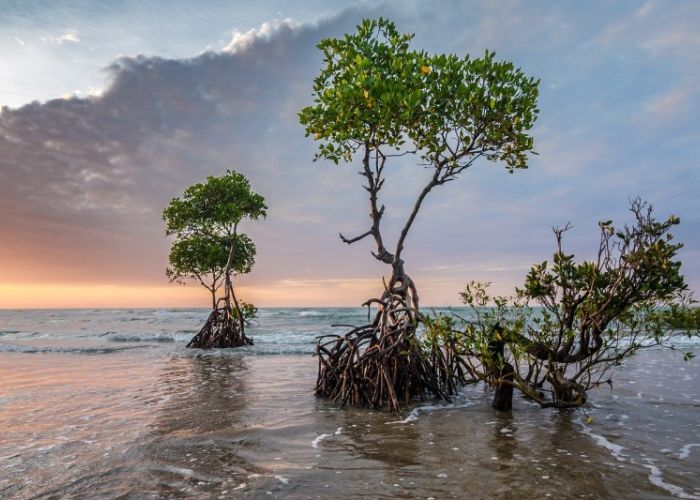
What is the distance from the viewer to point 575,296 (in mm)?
8836

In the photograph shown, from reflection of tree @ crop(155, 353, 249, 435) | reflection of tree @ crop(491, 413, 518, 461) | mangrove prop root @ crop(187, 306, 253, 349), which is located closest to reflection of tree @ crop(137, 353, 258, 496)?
reflection of tree @ crop(155, 353, 249, 435)

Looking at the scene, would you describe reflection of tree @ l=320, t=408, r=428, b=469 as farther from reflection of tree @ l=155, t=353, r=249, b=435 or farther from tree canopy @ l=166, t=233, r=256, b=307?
tree canopy @ l=166, t=233, r=256, b=307

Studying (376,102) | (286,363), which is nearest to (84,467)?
(376,102)

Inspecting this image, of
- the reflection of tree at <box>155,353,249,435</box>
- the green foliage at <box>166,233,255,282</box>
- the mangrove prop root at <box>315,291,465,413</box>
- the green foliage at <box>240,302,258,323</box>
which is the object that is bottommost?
the reflection of tree at <box>155,353,249,435</box>

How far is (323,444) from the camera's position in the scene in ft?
24.2

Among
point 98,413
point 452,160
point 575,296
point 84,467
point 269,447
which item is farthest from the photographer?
point 452,160

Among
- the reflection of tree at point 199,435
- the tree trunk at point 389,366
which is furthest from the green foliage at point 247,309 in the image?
the tree trunk at point 389,366

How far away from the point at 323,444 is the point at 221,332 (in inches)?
719

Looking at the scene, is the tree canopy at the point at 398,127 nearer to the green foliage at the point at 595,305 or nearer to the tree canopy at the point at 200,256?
the green foliage at the point at 595,305

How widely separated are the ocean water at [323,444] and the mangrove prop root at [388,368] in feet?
1.57

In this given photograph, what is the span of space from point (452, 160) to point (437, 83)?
5.68 feet

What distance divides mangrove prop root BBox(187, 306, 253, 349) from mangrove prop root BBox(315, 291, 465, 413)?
14352mm

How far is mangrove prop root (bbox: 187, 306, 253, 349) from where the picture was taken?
24.3m

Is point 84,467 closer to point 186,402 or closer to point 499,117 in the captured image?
point 186,402
